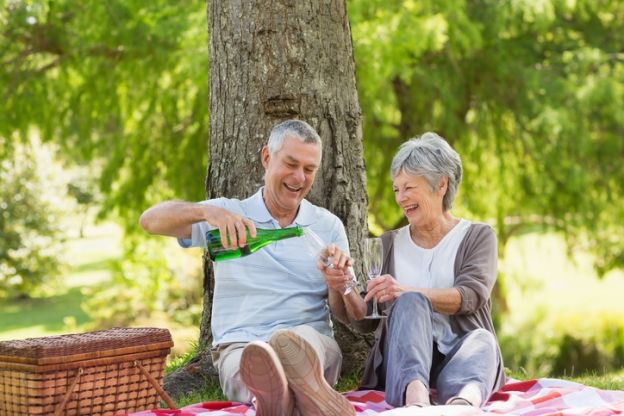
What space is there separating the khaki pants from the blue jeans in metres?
0.27

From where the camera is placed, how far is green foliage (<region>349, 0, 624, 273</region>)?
33.7 feet

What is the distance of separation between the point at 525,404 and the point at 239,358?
1.22 meters

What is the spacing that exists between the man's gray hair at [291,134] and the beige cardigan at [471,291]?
2.65 ft

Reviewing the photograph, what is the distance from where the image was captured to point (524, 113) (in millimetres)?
10875

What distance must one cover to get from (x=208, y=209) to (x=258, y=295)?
1.81 feet

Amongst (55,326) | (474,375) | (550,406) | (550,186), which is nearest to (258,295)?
(474,375)

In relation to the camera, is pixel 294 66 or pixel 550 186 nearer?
pixel 294 66

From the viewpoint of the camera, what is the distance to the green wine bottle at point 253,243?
4.21 meters

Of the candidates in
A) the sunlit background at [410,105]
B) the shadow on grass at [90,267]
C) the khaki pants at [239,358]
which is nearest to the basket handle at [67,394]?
the khaki pants at [239,358]

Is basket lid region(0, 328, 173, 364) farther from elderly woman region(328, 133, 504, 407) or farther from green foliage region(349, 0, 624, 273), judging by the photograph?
green foliage region(349, 0, 624, 273)

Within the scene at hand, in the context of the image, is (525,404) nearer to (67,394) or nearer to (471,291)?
(471,291)

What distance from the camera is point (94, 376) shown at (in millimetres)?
3967

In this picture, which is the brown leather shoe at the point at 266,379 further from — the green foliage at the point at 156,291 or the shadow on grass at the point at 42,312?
the shadow on grass at the point at 42,312

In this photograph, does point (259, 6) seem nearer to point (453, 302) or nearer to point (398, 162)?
point (398, 162)
